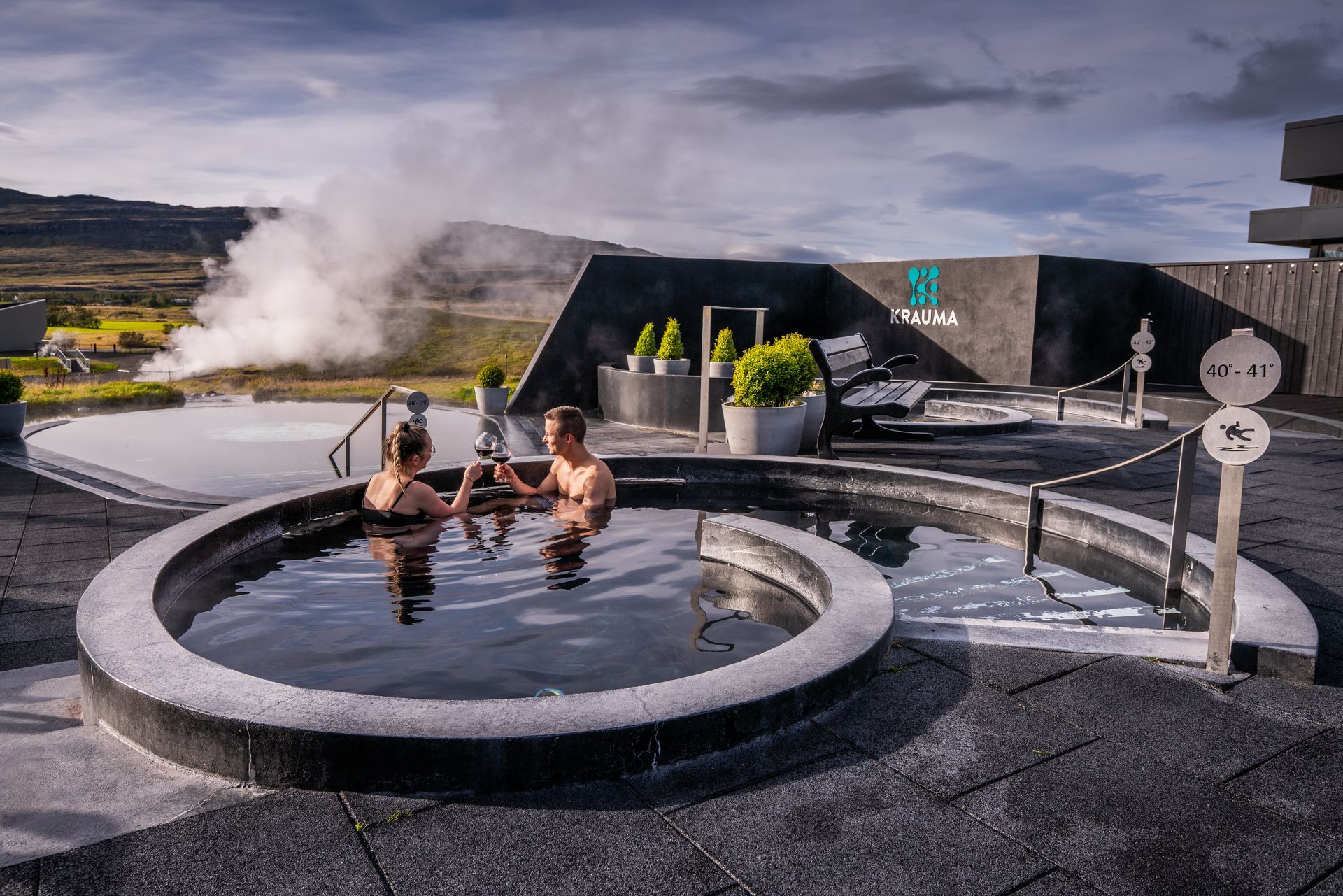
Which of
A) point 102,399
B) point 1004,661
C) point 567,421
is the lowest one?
point 102,399

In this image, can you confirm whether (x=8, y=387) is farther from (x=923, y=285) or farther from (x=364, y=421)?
(x=923, y=285)

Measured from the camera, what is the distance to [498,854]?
89.7 inches

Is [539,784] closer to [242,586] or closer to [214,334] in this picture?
[242,586]

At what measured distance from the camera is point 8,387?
33.7 feet

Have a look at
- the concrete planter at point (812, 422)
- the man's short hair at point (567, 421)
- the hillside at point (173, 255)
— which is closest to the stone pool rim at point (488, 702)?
the man's short hair at point (567, 421)

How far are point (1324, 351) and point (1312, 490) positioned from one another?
9.52 metres

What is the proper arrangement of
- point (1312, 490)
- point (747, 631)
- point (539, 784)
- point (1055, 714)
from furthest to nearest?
point (1312, 490) → point (747, 631) → point (1055, 714) → point (539, 784)

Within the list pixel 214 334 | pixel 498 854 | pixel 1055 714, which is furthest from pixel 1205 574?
pixel 214 334

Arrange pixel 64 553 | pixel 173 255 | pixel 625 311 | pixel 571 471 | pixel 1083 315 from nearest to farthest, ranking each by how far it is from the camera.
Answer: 1. pixel 64 553
2. pixel 571 471
3. pixel 625 311
4. pixel 1083 315
5. pixel 173 255

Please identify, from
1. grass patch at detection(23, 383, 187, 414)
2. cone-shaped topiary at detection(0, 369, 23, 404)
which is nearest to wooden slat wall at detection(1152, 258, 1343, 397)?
cone-shaped topiary at detection(0, 369, 23, 404)

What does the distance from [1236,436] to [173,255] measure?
409 ft

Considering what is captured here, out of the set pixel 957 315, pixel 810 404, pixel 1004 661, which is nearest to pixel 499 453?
pixel 1004 661

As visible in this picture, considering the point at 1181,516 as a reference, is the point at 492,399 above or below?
below

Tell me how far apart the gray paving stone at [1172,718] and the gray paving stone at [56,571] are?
15.9 ft
